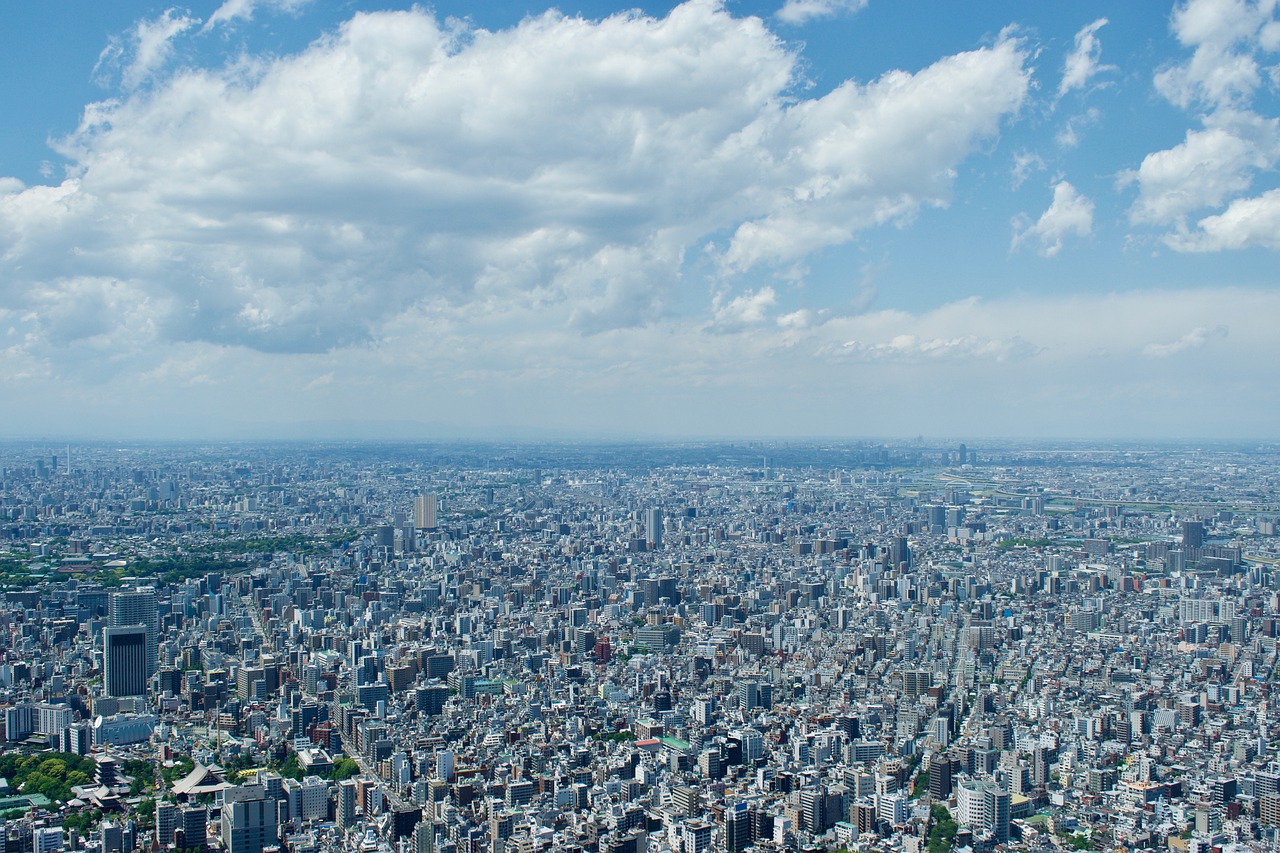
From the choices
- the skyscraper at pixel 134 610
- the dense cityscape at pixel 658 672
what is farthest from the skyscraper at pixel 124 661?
the skyscraper at pixel 134 610

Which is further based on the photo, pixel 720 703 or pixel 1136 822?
pixel 720 703

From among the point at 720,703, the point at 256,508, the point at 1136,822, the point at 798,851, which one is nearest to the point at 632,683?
the point at 720,703

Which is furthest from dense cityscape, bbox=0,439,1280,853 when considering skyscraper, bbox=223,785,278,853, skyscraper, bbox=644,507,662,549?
skyscraper, bbox=644,507,662,549

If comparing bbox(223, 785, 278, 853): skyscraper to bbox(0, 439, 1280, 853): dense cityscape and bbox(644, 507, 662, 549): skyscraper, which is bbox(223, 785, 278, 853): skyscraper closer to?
bbox(0, 439, 1280, 853): dense cityscape

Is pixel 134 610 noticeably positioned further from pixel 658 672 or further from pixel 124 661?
pixel 658 672

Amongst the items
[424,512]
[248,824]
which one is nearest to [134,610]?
[248,824]

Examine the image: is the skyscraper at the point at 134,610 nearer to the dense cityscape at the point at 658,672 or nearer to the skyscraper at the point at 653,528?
→ the dense cityscape at the point at 658,672

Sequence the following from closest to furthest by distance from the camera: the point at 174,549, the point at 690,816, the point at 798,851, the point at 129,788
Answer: the point at 798,851 < the point at 690,816 < the point at 129,788 < the point at 174,549

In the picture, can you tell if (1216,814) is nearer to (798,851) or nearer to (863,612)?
(798,851)
